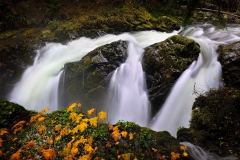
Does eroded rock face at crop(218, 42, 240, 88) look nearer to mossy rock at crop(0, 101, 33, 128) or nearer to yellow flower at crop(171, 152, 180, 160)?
yellow flower at crop(171, 152, 180, 160)

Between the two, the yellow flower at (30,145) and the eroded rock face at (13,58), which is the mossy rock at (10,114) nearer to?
the yellow flower at (30,145)

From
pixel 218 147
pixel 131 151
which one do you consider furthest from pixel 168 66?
pixel 131 151

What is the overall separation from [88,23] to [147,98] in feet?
21.1

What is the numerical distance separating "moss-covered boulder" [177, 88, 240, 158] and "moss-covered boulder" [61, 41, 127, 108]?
3.53 meters

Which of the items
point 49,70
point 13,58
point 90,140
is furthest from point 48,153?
point 13,58

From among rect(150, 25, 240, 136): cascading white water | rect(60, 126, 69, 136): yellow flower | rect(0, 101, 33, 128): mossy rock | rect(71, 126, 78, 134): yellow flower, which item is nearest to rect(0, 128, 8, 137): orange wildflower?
rect(0, 101, 33, 128): mossy rock

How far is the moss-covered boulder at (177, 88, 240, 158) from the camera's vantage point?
4.29m

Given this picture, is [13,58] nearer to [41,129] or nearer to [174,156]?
[41,129]

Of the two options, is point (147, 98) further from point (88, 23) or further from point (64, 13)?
point (64, 13)

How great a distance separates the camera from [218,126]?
4562 millimetres

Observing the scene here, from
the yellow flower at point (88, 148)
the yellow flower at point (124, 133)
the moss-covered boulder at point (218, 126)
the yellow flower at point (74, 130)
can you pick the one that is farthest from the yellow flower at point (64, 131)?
the moss-covered boulder at point (218, 126)

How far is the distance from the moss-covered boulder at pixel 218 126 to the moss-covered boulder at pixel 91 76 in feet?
11.6

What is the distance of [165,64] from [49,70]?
5.28 m

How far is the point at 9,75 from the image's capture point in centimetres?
791
